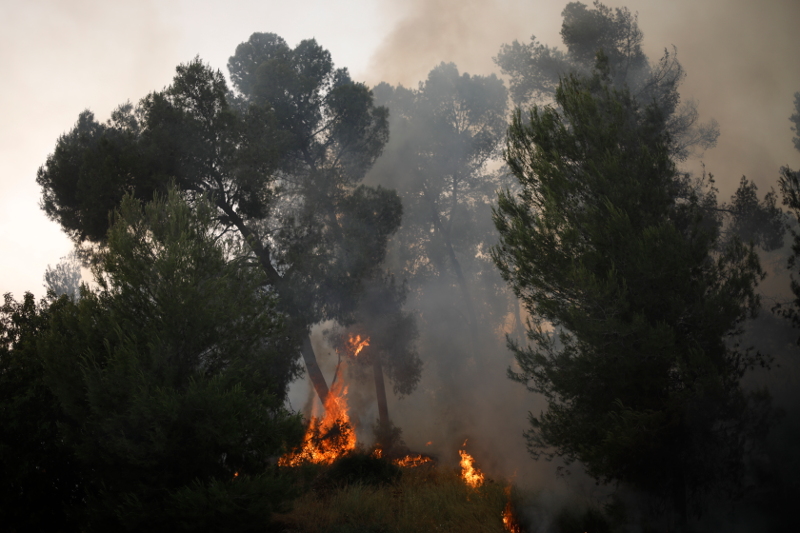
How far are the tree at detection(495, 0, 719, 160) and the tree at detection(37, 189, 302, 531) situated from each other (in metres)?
14.3

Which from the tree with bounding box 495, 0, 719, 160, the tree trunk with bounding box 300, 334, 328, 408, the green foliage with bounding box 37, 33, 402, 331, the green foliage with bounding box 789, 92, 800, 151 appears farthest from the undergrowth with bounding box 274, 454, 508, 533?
the green foliage with bounding box 789, 92, 800, 151

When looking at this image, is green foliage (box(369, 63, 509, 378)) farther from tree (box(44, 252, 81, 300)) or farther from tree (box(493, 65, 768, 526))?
tree (box(44, 252, 81, 300))

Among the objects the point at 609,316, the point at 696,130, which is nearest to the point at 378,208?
the point at 609,316

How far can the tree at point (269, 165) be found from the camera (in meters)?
14.5

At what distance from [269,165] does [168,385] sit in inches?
366

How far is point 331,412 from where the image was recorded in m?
17.9

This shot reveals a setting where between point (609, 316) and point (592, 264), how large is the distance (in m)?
1.22

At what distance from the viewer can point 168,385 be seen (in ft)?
28.9

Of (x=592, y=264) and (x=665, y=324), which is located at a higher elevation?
(x=592, y=264)

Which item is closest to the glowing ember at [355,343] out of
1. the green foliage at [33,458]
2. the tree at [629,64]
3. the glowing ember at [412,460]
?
the glowing ember at [412,460]

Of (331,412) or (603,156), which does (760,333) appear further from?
(331,412)

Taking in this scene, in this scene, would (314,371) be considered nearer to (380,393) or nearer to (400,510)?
(380,393)

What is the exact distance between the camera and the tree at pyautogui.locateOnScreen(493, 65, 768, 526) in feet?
31.0

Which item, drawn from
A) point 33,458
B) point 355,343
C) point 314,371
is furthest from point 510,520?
point 355,343
